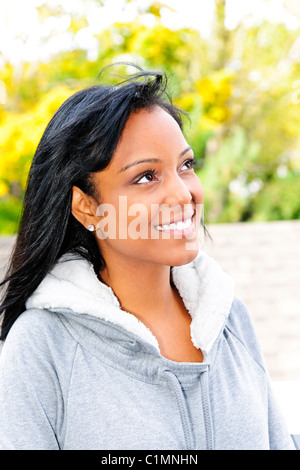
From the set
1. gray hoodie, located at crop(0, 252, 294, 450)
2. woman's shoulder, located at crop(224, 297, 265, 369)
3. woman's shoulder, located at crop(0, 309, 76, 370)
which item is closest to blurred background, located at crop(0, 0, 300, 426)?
woman's shoulder, located at crop(224, 297, 265, 369)

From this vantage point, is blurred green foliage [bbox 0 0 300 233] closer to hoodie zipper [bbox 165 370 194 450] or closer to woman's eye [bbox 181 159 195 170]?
woman's eye [bbox 181 159 195 170]

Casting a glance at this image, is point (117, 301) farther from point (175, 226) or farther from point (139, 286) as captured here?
point (175, 226)

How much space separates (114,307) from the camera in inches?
35.3

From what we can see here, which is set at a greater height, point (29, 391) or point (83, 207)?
point (83, 207)

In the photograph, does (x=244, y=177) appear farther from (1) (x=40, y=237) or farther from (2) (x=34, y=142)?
(1) (x=40, y=237)

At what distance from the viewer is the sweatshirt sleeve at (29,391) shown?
77 cm

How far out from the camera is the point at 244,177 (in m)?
5.89

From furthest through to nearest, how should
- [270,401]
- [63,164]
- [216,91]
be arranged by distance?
1. [216,91]
2. [270,401]
3. [63,164]

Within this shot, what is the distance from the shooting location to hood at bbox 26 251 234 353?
2.85ft

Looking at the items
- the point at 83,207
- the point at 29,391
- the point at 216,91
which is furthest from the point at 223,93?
the point at 29,391

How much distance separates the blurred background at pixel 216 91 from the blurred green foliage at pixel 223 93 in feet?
0.04

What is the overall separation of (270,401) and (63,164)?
636mm

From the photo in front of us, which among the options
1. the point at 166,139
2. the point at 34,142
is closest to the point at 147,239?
the point at 166,139

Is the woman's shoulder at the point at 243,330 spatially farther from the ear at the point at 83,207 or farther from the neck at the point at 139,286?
the ear at the point at 83,207
